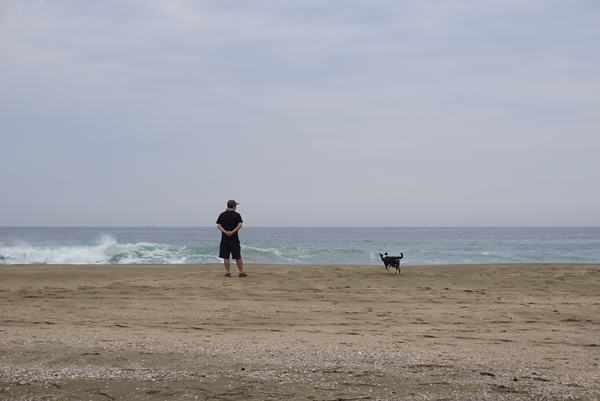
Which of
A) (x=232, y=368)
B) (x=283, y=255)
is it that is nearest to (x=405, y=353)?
(x=232, y=368)

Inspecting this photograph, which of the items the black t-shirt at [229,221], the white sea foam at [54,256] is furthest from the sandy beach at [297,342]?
the white sea foam at [54,256]

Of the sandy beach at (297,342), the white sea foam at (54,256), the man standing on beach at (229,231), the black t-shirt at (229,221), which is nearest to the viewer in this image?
the sandy beach at (297,342)

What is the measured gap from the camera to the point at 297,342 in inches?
228

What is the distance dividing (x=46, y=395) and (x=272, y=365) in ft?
5.68

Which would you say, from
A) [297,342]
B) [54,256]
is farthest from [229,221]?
[54,256]

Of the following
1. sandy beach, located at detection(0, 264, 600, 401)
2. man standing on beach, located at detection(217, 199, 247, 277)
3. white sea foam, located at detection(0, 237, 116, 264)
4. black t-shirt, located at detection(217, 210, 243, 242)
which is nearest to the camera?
sandy beach, located at detection(0, 264, 600, 401)

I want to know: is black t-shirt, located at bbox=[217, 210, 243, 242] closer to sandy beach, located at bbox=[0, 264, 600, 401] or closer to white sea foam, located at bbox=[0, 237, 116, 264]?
sandy beach, located at bbox=[0, 264, 600, 401]

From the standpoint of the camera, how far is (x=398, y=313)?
7.88 metres

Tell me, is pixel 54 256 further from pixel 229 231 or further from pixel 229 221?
pixel 229 231

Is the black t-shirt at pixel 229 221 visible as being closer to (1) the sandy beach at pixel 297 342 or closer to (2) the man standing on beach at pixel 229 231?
(2) the man standing on beach at pixel 229 231

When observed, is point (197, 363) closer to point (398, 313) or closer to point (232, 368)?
Answer: point (232, 368)

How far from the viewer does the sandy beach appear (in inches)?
171

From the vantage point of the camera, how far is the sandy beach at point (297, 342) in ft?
14.3

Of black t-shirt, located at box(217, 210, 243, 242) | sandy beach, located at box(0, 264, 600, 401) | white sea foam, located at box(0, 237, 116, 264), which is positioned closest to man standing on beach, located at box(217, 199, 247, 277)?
black t-shirt, located at box(217, 210, 243, 242)
